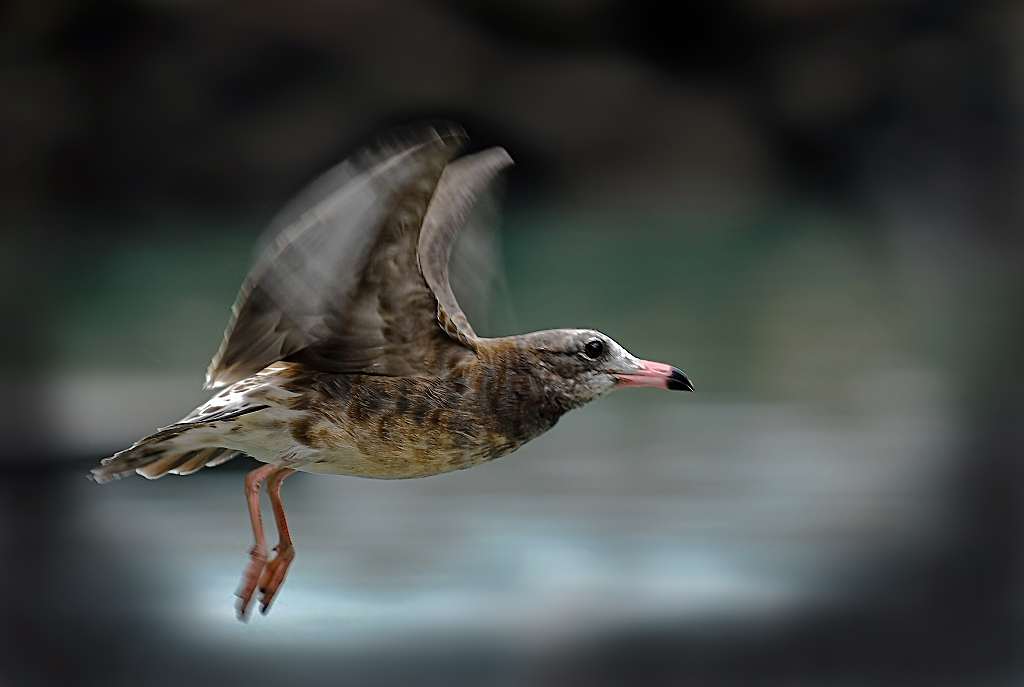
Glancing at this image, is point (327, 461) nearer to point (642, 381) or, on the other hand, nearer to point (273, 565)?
point (273, 565)

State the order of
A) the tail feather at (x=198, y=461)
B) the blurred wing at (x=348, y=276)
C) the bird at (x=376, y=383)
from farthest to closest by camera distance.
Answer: the tail feather at (x=198, y=461) < the bird at (x=376, y=383) < the blurred wing at (x=348, y=276)

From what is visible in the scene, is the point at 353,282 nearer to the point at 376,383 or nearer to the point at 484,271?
the point at 376,383

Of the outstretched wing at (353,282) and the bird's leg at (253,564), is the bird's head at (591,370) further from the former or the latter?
the bird's leg at (253,564)

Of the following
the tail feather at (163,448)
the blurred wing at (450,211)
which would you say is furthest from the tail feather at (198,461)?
the blurred wing at (450,211)

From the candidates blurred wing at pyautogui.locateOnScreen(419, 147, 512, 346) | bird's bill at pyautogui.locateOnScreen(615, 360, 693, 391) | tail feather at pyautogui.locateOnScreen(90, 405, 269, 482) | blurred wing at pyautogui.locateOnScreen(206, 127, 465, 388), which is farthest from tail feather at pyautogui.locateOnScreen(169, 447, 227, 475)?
bird's bill at pyautogui.locateOnScreen(615, 360, 693, 391)

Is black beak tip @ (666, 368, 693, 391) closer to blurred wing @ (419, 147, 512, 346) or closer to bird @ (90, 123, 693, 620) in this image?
bird @ (90, 123, 693, 620)

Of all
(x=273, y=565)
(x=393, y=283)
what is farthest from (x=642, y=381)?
(x=273, y=565)

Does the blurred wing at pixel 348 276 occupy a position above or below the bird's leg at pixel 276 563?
above
